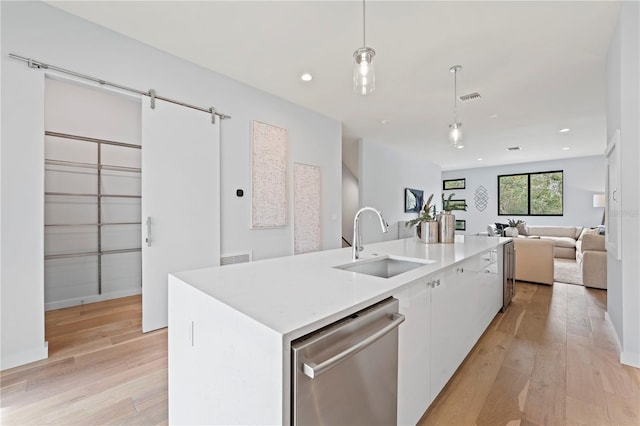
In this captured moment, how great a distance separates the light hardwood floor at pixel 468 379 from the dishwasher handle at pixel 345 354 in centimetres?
86

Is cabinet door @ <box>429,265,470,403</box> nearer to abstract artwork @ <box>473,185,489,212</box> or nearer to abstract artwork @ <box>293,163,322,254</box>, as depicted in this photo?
abstract artwork @ <box>293,163,322,254</box>

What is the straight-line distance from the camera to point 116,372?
6.46ft

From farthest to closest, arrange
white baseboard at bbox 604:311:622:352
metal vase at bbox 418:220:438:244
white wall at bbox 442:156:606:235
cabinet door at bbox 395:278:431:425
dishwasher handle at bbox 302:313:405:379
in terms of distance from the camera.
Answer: white wall at bbox 442:156:606:235 < metal vase at bbox 418:220:438:244 < white baseboard at bbox 604:311:622:352 < cabinet door at bbox 395:278:431:425 < dishwasher handle at bbox 302:313:405:379

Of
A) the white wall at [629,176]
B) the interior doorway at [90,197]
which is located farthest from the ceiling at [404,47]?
the interior doorway at [90,197]

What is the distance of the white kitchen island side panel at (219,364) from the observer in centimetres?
74

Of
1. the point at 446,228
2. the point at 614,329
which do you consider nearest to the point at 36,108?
the point at 446,228

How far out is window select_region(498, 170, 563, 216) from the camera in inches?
326

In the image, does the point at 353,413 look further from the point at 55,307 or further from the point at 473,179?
the point at 473,179

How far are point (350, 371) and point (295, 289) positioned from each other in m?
0.36

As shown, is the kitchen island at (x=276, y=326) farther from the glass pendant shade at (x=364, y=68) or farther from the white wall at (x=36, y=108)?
the white wall at (x=36, y=108)

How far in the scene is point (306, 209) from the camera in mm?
4188

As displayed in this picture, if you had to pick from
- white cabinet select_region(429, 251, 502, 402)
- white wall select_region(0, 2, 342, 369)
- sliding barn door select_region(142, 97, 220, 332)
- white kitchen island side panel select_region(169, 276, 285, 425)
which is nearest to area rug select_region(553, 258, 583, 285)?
white cabinet select_region(429, 251, 502, 402)

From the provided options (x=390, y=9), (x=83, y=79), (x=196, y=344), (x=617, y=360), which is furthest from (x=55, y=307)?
(x=617, y=360)

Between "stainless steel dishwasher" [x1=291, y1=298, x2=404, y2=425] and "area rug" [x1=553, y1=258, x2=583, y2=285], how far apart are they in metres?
4.98
